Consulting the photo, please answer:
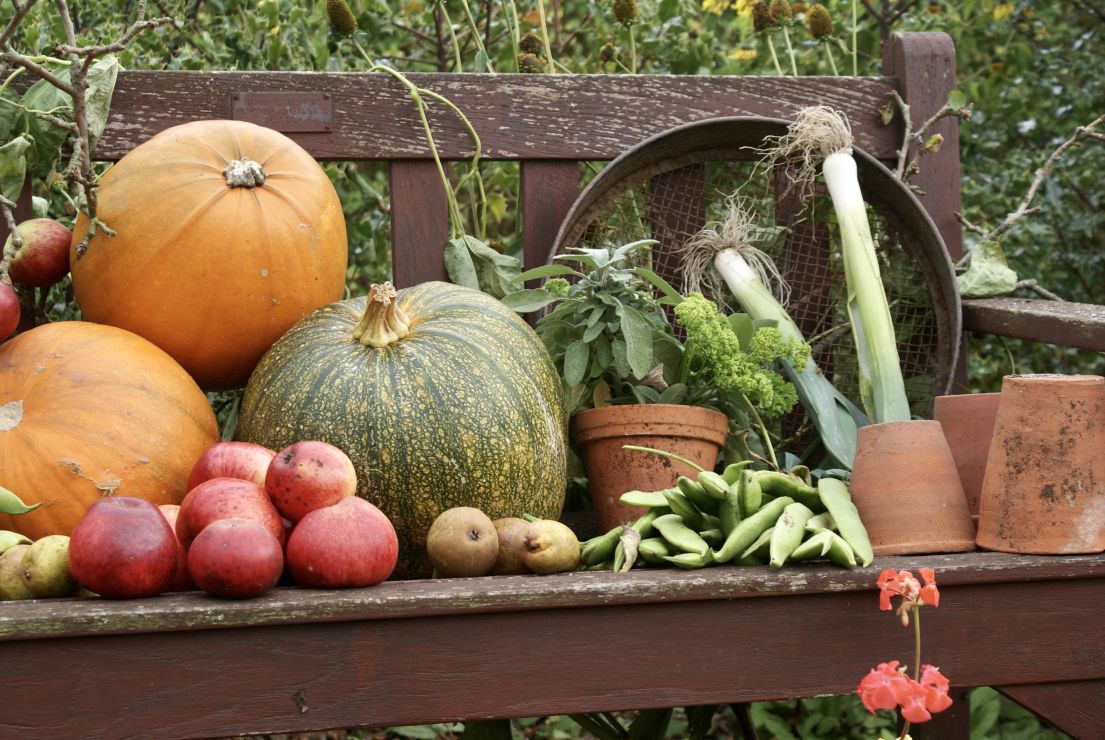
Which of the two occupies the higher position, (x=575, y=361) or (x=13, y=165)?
(x=13, y=165)

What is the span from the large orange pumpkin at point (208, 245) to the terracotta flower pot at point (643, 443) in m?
0.58

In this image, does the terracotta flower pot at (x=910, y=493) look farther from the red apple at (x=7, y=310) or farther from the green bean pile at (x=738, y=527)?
the red apple at (x=7, y=310)

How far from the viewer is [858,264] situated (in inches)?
87.7

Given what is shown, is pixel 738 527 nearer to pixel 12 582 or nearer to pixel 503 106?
pixel 12 582

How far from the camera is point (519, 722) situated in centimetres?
345

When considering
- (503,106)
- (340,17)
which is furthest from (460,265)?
(340,17)

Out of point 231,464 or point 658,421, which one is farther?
point 658,421

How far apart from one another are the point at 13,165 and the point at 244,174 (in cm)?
47

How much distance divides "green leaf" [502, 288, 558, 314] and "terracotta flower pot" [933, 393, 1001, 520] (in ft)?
2.38

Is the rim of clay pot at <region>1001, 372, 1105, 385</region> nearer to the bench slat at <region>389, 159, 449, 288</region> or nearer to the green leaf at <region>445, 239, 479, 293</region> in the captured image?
the green leaf at <region>445, 239, 479, 293</region>

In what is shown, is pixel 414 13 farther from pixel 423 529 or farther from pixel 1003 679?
pixel 1003 679

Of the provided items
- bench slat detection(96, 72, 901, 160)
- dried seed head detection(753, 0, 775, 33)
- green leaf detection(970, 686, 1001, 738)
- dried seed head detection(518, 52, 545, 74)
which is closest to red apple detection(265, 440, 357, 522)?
bench slat detection(96, 72, 901, 160)

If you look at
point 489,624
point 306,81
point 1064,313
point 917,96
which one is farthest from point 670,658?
point 917,96

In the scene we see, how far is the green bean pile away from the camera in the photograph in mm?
1604
